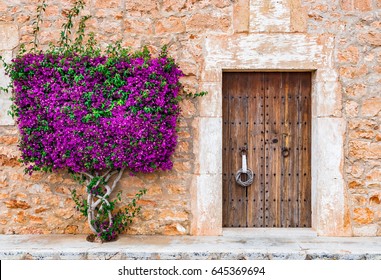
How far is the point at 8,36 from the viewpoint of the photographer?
179 inches

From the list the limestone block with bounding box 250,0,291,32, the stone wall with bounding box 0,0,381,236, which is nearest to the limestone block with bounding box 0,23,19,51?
the stone wall with bounding box 0,0,381,236

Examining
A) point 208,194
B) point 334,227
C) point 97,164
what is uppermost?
point 97,164

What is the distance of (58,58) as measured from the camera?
14.2 ft

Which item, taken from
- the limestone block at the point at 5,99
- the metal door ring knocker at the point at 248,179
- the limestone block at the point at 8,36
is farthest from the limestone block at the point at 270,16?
the limestone block at the point at 5,99

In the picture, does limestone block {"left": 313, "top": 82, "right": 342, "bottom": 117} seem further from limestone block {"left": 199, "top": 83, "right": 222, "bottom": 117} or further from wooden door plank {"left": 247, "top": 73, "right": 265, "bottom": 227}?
limestone block {"left": 199, "top": 83, "right": 222, "bottom": 117}

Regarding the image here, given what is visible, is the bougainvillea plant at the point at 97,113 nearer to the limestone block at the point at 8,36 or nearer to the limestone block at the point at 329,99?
the limestone block at the point at 8,36

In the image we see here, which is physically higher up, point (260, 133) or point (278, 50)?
point (278, 50)

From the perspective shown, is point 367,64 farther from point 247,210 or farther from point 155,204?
point 155,204

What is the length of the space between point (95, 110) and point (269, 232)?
2339 millimetres

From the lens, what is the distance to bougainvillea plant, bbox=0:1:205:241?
13.7ft

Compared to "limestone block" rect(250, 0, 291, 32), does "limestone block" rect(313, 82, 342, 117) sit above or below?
below

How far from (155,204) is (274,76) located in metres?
2.01

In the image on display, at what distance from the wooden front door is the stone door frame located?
216mm

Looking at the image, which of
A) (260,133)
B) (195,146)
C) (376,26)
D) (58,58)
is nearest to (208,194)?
(195,146)
